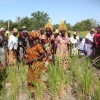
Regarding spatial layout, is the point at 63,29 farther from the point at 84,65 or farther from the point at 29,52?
the point at 29,52

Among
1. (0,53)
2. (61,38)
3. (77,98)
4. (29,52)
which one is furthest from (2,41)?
(77,98)

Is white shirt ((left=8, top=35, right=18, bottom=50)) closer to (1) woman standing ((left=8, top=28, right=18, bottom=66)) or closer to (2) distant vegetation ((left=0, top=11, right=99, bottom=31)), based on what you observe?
(1) woman standing ((left=8, top=28, right=18, bottom=66))

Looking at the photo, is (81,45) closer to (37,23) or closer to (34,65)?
(34,65)

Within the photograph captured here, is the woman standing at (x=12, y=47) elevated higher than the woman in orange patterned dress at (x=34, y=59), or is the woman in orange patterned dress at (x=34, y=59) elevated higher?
the woman standing at (x=12, y=47)

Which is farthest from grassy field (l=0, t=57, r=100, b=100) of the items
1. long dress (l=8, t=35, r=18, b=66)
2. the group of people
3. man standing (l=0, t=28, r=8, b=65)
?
long dress (l=8, t=35, r=18, b=66)

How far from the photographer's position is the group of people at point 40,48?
4492mm

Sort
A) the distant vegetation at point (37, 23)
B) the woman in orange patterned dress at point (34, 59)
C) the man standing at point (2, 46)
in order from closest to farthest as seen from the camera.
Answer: the woman in orange patterned dress at point (34, 59), the man standing at point (2, 46), the distant vegetation at point (37, 23)

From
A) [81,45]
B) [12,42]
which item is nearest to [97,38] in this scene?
[81,45]

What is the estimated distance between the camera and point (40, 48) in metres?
4.45

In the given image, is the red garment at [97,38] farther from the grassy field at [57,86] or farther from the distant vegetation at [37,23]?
Answer: the distant vegetation at [37,23]

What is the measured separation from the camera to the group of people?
4.49m

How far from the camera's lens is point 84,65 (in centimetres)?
518

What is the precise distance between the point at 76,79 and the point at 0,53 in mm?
2784

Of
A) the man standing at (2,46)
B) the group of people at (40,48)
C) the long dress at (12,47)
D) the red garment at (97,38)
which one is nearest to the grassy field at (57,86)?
the group of people at (40,48)
